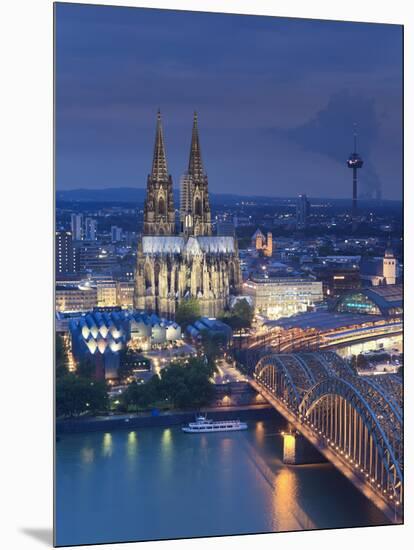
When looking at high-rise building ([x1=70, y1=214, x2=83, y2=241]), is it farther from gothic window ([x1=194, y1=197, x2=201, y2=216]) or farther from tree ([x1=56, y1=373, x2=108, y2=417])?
gothic window ([x1=194, y1=197, x2=201, y2=216])

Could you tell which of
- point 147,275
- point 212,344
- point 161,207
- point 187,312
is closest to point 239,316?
point 212,344

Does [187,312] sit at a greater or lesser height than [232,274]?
lesser

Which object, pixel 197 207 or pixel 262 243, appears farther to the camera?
pixel 197 207

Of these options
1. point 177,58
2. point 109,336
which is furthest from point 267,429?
point 177,58

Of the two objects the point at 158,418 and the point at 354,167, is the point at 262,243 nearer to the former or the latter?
the point at 354,167

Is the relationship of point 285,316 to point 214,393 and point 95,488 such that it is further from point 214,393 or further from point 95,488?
point 95,488

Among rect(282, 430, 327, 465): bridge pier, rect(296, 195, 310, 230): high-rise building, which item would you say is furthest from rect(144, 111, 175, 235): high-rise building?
rect(282, 430, 327, 465): bridge pier

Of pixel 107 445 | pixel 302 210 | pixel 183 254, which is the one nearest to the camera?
pixel 302 210

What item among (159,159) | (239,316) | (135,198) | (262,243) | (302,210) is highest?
(159,159)
